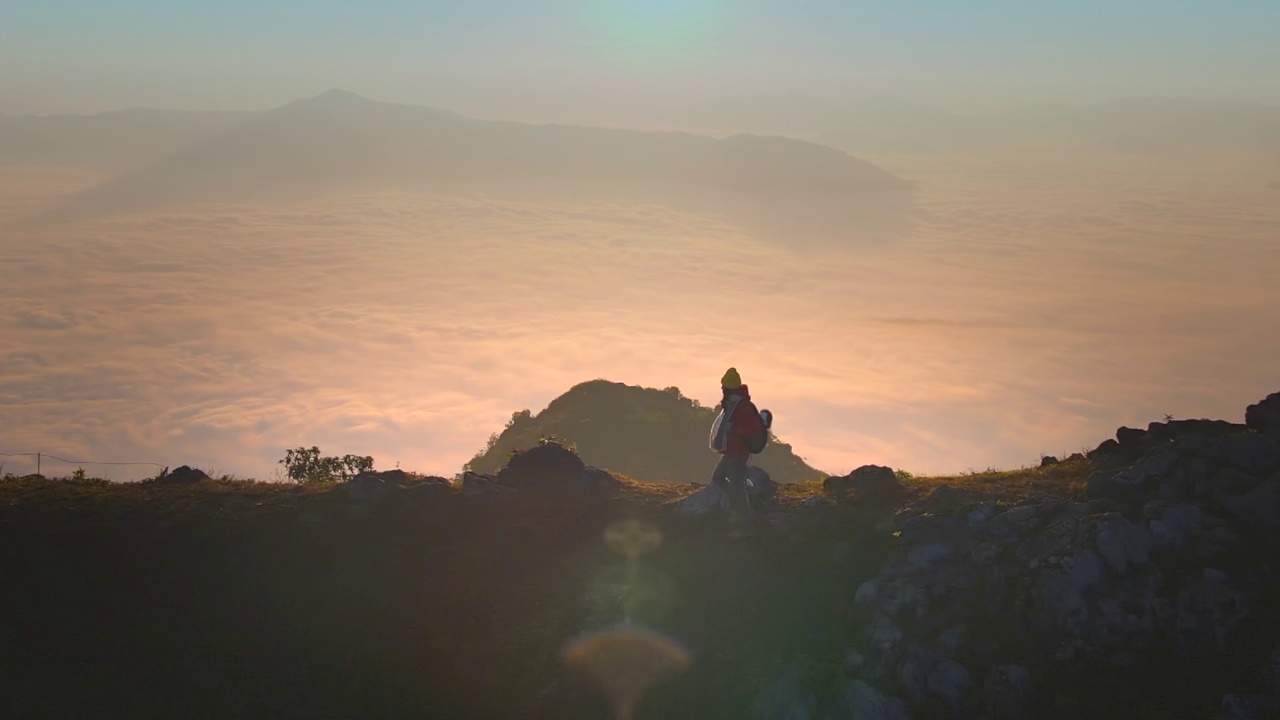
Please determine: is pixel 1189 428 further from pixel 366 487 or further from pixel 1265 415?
pixel 366 487

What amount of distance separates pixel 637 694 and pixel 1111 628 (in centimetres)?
739

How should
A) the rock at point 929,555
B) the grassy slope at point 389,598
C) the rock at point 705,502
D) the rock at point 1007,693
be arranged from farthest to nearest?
the rock at point 705,502
the rock at point 929,555
the grassy slope at point 389,598
the rock at point 1007,693

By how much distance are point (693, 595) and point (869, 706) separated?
3753 millimetres

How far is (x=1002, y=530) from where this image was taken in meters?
17.1

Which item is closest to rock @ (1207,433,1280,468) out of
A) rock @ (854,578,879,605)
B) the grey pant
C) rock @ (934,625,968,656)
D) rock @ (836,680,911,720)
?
rock @ (934,625,968,656)

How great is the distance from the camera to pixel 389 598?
17844mm

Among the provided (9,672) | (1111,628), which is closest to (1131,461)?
(1111,628)

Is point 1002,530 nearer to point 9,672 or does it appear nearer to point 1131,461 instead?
point 1131,461

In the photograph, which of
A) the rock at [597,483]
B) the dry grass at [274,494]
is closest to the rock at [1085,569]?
the dry grass at [274,494]

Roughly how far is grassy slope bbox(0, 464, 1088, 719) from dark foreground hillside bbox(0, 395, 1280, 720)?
48 mm

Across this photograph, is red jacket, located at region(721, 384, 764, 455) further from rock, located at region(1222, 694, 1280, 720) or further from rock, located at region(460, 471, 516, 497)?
rock, located at region(1222, 694, 1280, 720)

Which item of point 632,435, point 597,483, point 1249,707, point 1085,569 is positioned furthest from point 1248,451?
point 632,435

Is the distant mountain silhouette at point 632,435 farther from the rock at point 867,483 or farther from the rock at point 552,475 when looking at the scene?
the rock at point 867,483

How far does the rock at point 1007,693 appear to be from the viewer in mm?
14695
